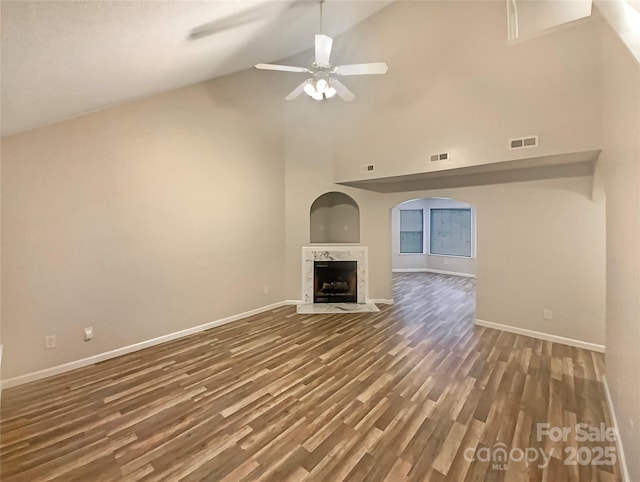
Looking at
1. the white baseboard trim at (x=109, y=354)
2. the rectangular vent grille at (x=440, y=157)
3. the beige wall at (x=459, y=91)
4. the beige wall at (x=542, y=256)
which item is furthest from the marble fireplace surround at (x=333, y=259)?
the rectangular vent grille at (x=440, y=157)

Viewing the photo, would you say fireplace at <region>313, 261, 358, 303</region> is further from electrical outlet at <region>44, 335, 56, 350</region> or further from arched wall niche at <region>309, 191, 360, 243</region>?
electrical outlet at <region>44, 335, 56, 350</region>

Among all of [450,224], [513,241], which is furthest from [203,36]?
[450,224]

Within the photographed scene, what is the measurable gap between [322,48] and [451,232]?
24.8 ft

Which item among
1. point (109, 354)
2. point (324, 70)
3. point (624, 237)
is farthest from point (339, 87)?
point (109, 354)

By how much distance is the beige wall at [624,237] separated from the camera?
1397 millimetres

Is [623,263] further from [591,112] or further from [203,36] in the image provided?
[203,36]

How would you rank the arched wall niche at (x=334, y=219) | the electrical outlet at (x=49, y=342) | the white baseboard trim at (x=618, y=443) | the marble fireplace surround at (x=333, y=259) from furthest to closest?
the arched wall niche at (x=334, y=219) < the marble fireplace surround at (x=333, y=259) < the electrical outlet at (x=49, y=342) < the white baseboard trim at (x=618, y=443)

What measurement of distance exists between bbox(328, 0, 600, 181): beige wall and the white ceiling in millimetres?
1197

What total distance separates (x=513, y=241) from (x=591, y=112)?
1812 millimetres

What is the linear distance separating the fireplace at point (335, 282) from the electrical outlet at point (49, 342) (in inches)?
145

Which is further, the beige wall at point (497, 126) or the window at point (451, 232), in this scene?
the window at point (451, 232)

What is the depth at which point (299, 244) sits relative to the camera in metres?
5.21

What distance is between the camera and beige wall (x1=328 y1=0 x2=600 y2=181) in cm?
276

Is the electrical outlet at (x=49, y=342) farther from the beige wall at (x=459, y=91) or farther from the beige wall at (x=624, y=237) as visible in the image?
the beige wall at (x=624, y=237)
